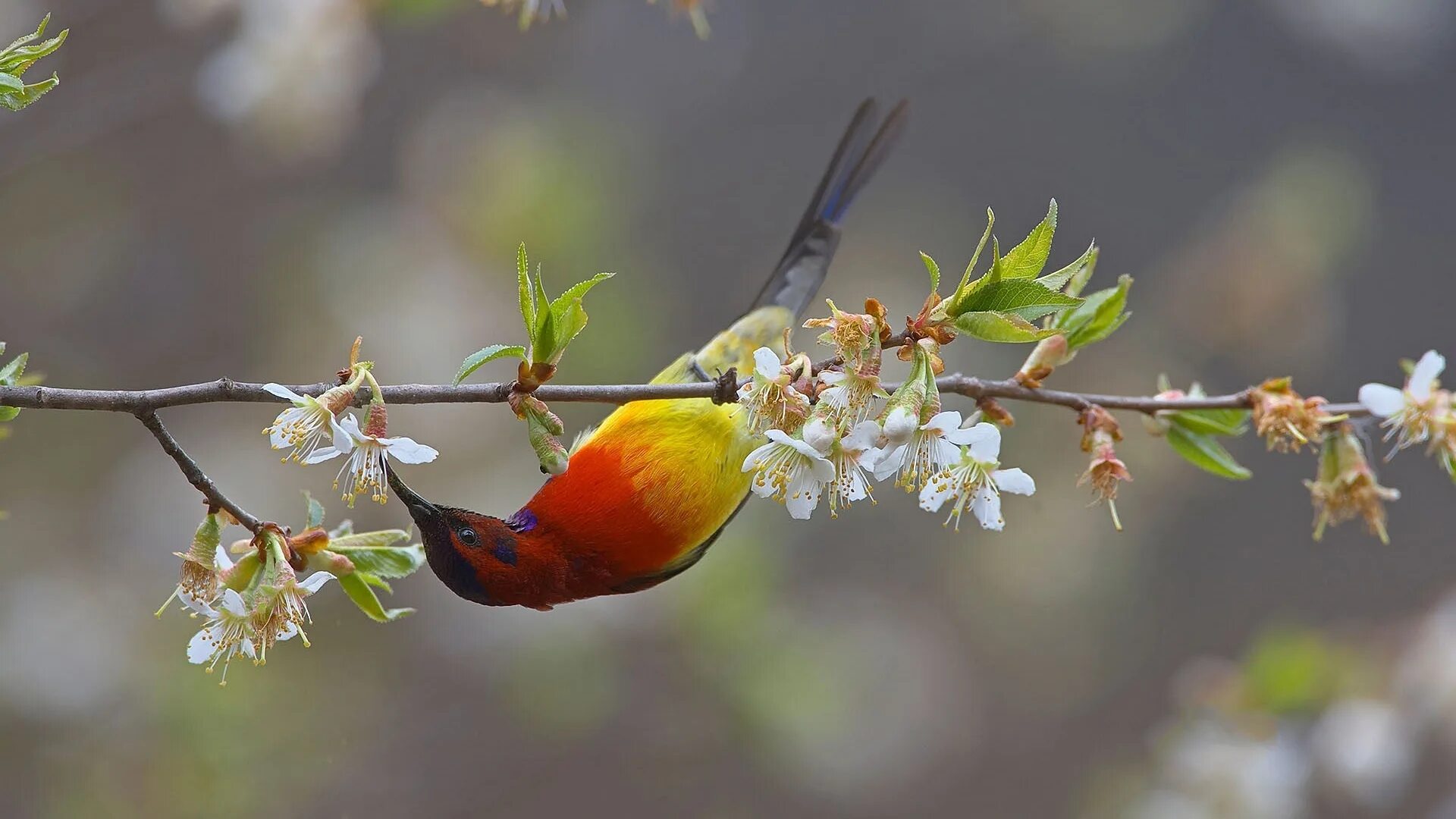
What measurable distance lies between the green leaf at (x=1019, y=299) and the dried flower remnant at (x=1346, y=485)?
42cm

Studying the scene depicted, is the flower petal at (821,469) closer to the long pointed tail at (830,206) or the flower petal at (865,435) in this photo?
the flower petal at (865,435)

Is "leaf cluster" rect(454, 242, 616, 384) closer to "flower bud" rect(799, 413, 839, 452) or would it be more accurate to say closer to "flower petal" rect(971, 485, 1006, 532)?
"flower bud" rect(799, 413, 839, 452)

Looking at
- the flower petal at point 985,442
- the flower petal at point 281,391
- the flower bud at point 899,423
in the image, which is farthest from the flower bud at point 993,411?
the flower petal at point 281,391

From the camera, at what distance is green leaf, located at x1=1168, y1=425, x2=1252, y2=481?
132 cm

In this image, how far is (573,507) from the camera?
1558 millimetres

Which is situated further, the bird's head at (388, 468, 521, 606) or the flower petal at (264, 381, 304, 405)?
the bird's head at (388, 468, 521, 606)

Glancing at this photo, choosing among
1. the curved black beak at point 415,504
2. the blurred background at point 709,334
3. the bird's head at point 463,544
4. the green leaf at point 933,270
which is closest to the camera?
the green leaf at point 933,270

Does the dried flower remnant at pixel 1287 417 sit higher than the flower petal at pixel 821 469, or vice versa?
the dried flower remnant at pixel 1287 417

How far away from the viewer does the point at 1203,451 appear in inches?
53.1

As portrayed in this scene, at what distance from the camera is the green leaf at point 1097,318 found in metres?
1.36

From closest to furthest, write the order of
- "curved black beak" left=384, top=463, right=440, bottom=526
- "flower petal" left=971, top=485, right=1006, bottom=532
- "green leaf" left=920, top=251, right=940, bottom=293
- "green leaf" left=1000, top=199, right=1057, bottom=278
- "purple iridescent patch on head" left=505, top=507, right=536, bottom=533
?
1. "green leaf" left=920, top=251, right=940, bottom=293
2. "green leaf" left=1000, top=199, right=1057, bottom=278
3. "flower petal" left=971, top=485, right=1006, bottom=532
4. "curved black beak" left=384, top=463, right=440, bottom=526
5. "purple iridescent patch on head" left=505, top=507, right=536, bottom=533

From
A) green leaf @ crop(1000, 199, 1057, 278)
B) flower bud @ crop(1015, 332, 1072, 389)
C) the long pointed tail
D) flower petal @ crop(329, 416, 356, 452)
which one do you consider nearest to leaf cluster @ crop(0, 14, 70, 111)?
flower petal @ crop(329, 416, 356, 452)

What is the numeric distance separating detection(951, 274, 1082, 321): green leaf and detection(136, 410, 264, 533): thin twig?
2.53 feet

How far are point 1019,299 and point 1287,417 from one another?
1.24 feet
